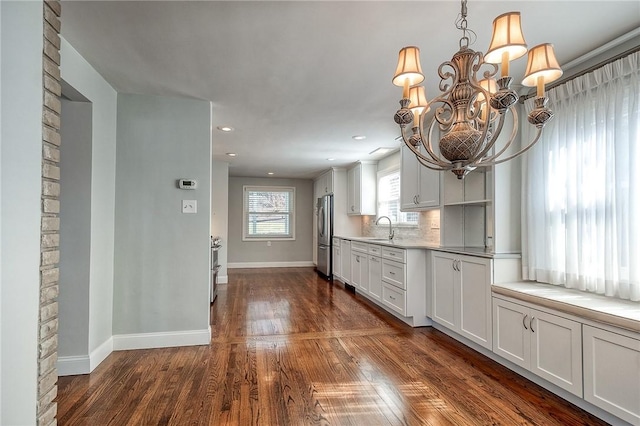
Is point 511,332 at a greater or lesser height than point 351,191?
lesser

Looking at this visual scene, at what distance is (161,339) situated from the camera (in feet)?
10.5

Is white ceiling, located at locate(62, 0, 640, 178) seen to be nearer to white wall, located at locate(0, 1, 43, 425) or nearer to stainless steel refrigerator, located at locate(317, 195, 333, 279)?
white wall, located at locate(0, 1, 43, 425)

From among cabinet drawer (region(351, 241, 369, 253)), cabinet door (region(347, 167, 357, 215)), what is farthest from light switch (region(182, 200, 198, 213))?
cabinet door (region(347, 167, 357, 215))

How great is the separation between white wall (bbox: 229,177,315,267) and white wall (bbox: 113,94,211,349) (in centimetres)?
541

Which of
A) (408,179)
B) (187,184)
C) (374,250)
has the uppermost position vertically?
(408,179)

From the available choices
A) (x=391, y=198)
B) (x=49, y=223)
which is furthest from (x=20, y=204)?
(x=391, y=198)

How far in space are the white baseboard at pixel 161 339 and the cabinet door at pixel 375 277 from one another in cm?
226

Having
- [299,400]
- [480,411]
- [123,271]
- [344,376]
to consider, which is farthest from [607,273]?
[123,271]

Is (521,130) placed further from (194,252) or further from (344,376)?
(194,252)

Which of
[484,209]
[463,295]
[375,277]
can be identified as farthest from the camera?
[375,277]

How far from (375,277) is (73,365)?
11.1ft

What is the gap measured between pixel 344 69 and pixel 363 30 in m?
0.54

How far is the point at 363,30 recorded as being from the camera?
2094 millimetres

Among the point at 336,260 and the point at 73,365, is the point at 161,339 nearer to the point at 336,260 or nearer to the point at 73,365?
the point at 73,365
